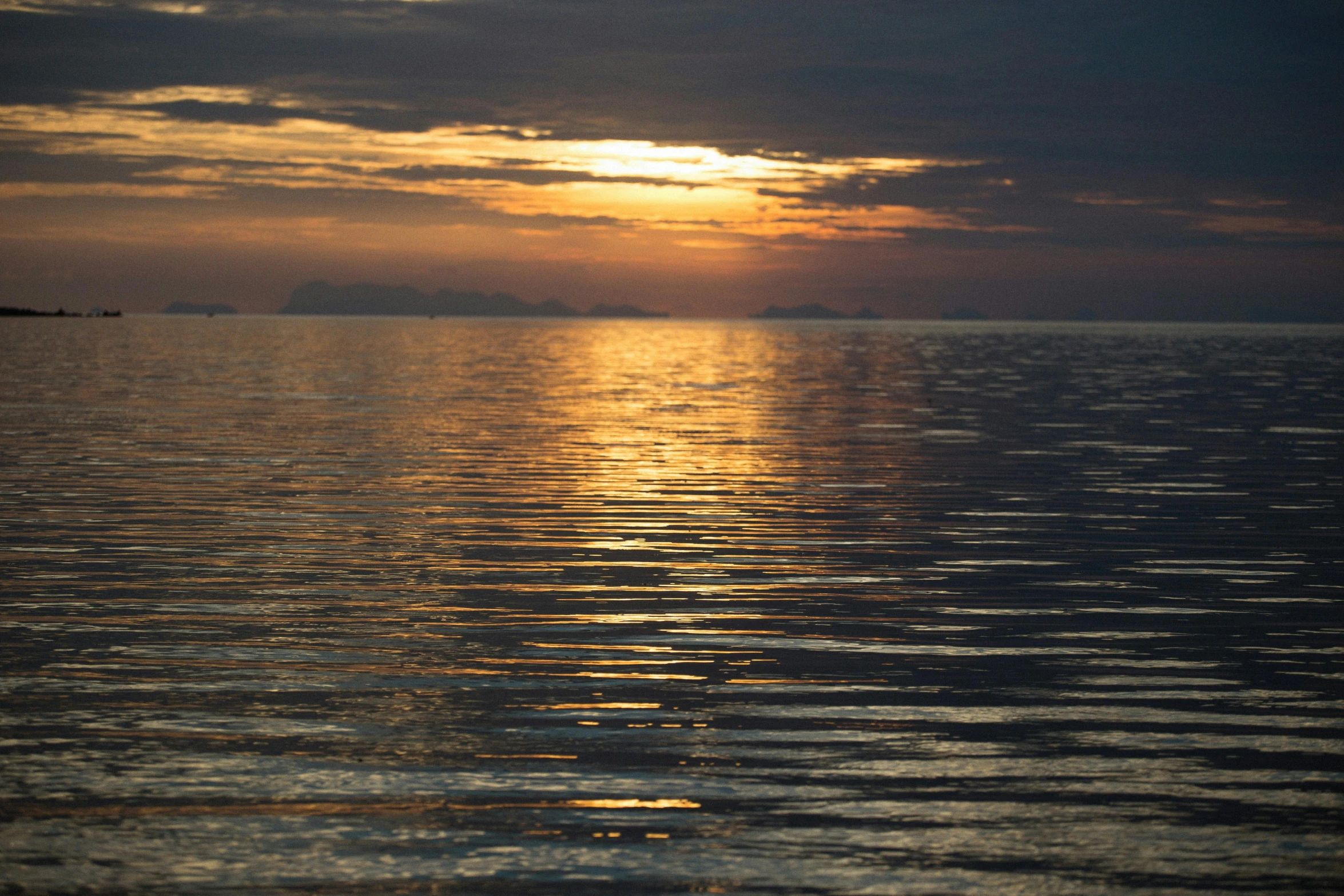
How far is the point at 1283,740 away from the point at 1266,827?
2.17m

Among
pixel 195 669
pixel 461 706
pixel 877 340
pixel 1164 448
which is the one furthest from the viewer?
pixel 877 340

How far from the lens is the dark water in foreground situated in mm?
8242

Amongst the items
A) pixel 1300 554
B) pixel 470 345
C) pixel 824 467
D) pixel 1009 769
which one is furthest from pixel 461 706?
pixel 470 345

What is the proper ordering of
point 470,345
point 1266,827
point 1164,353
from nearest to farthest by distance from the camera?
point 1266,827 → point 1164,353 → point 470,345

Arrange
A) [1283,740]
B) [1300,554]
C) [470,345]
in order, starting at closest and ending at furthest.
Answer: [1283,740] < [1300,554] < [470,345]

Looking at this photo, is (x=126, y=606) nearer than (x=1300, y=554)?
Yes

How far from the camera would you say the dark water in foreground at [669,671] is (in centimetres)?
824

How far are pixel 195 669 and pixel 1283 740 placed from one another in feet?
32.4

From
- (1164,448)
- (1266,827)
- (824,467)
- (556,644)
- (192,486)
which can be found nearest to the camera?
(1266,827)

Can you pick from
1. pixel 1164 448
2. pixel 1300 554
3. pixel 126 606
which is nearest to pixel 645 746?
pixel 126 606

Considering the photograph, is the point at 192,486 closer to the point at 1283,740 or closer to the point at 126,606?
the point at 126,606

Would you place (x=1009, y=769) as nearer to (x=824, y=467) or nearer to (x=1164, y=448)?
(x=824, y=467)

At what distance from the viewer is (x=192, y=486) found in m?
26.1

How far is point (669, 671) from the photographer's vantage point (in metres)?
12.6
